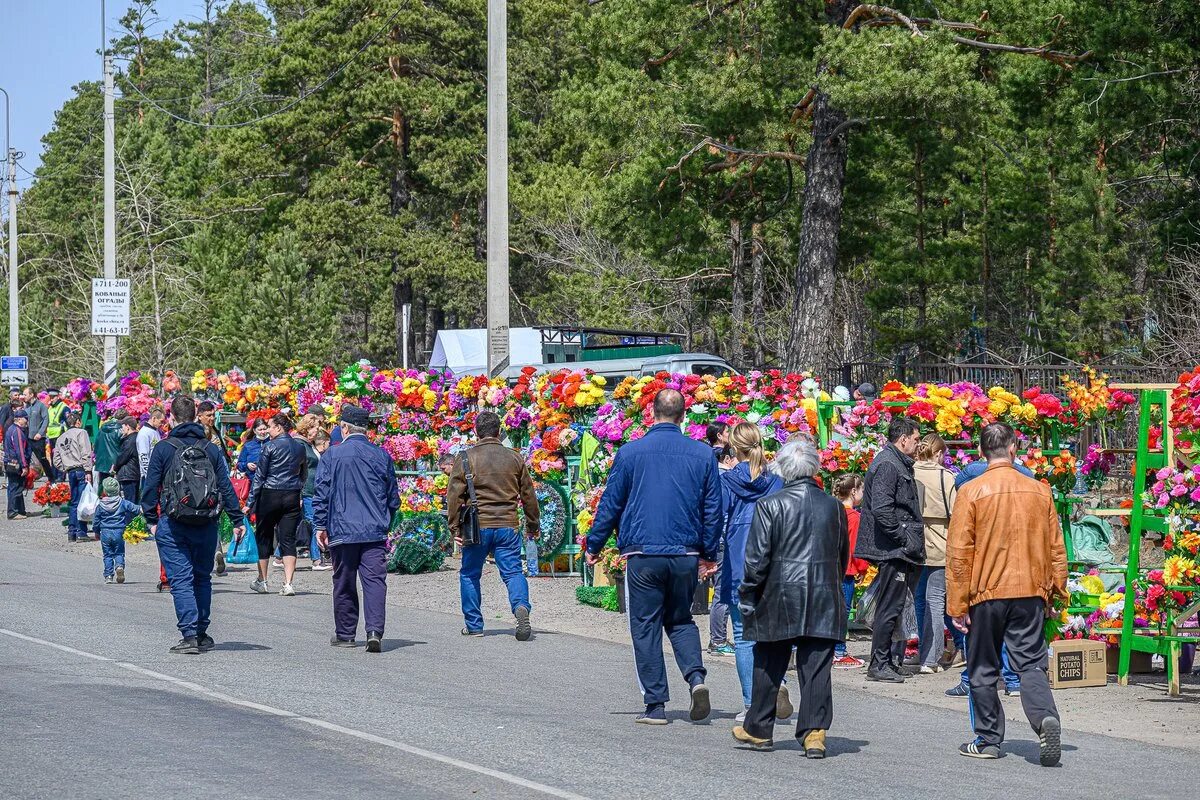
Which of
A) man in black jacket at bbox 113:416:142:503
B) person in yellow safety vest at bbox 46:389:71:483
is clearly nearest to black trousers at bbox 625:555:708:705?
man in black jacket at bbox 113:416:142:503

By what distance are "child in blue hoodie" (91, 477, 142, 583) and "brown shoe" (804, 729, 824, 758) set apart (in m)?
10.9

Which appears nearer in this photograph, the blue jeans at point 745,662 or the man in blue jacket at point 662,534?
the blue jeans at point 745,662

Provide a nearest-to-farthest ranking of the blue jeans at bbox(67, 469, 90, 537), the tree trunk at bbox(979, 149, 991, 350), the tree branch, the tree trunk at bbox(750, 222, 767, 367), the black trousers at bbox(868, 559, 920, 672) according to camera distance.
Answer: the black trousers at bbox(868, 559, 920, 672), the tree branch, the blue jeans at bbox(67, 469, 90, 537), the tree trunk at bbox(979, 149, 991, 350), the tree trunk at bbox(750, 222, 767, 367)

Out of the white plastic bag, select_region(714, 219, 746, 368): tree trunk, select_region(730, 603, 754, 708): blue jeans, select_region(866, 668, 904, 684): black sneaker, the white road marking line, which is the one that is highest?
select_region(714, 219, 746, 368): tree trunk

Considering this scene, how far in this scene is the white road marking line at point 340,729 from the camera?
7.56 m

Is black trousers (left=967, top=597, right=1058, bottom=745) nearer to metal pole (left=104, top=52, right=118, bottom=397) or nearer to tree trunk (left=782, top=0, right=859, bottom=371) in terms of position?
tree trunk (left=782, top=0, right=859, bottom=371)

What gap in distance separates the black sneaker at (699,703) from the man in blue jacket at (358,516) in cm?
367

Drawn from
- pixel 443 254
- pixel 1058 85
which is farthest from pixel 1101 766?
pixel 443 254

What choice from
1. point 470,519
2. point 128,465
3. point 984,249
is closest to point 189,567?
point 470,519

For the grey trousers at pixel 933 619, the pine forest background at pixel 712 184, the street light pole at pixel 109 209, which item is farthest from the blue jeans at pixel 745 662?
the street light pole at pixel 109 209

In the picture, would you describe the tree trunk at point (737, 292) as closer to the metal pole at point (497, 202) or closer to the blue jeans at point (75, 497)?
the blue jeans at point (75, 497)

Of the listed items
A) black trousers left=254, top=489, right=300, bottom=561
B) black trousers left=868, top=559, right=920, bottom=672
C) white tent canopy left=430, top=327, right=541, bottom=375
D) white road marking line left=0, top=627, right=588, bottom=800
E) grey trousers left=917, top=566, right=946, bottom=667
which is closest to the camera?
white road marking line left=0, top=627, right=588, bottom=800

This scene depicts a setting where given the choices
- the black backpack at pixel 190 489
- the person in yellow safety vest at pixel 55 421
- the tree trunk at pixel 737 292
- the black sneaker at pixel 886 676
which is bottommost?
the black sneaker at pixel 886 676

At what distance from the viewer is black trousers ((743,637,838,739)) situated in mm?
8227
